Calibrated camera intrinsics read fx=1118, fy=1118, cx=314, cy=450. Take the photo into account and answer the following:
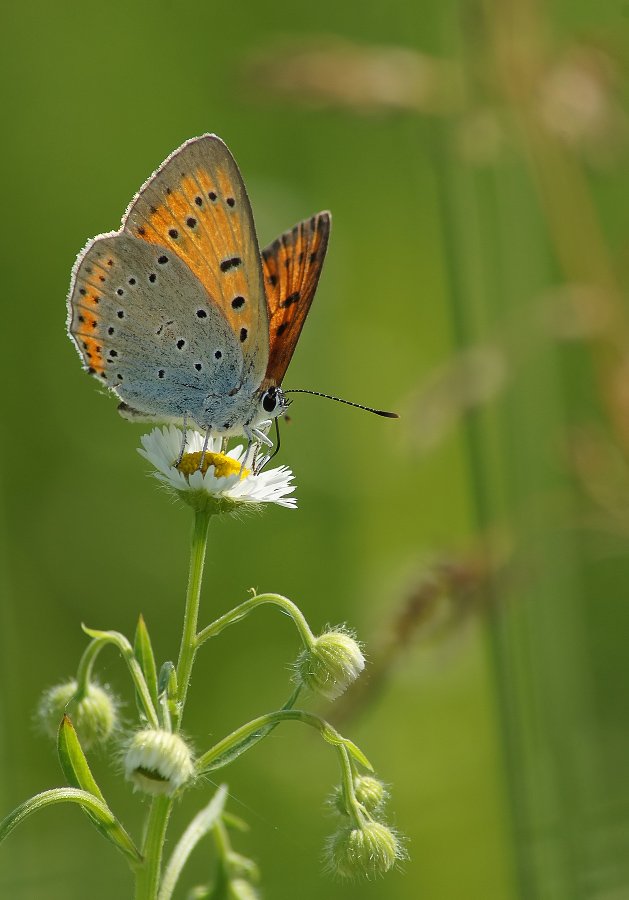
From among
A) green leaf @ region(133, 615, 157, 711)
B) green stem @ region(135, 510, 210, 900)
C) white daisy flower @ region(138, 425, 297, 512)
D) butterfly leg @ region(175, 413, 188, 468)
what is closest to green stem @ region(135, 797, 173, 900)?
green stem @ region(135, 510, 210, 900)

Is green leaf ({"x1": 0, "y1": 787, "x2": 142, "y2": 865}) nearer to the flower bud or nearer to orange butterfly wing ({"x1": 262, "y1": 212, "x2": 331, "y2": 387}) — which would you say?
the flower bud

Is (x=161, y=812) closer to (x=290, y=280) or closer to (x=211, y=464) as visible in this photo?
(x=211, y=464)

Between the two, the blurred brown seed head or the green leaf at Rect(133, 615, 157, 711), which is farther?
the blurred brown seed head

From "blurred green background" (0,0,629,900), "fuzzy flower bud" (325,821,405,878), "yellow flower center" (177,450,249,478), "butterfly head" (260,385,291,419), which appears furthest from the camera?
"blurred green background" (0,0,629,900)

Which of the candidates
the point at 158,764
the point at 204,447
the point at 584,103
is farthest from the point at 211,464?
the point at 584,103

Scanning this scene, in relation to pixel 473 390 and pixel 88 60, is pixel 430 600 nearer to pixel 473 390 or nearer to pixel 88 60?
pixel 473 390

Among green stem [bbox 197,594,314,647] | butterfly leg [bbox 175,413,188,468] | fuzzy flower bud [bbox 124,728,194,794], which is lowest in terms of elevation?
fuzzy flower bud [bbox 124,728,194,794]

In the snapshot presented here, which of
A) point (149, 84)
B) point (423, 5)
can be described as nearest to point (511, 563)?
point (423, 5)
